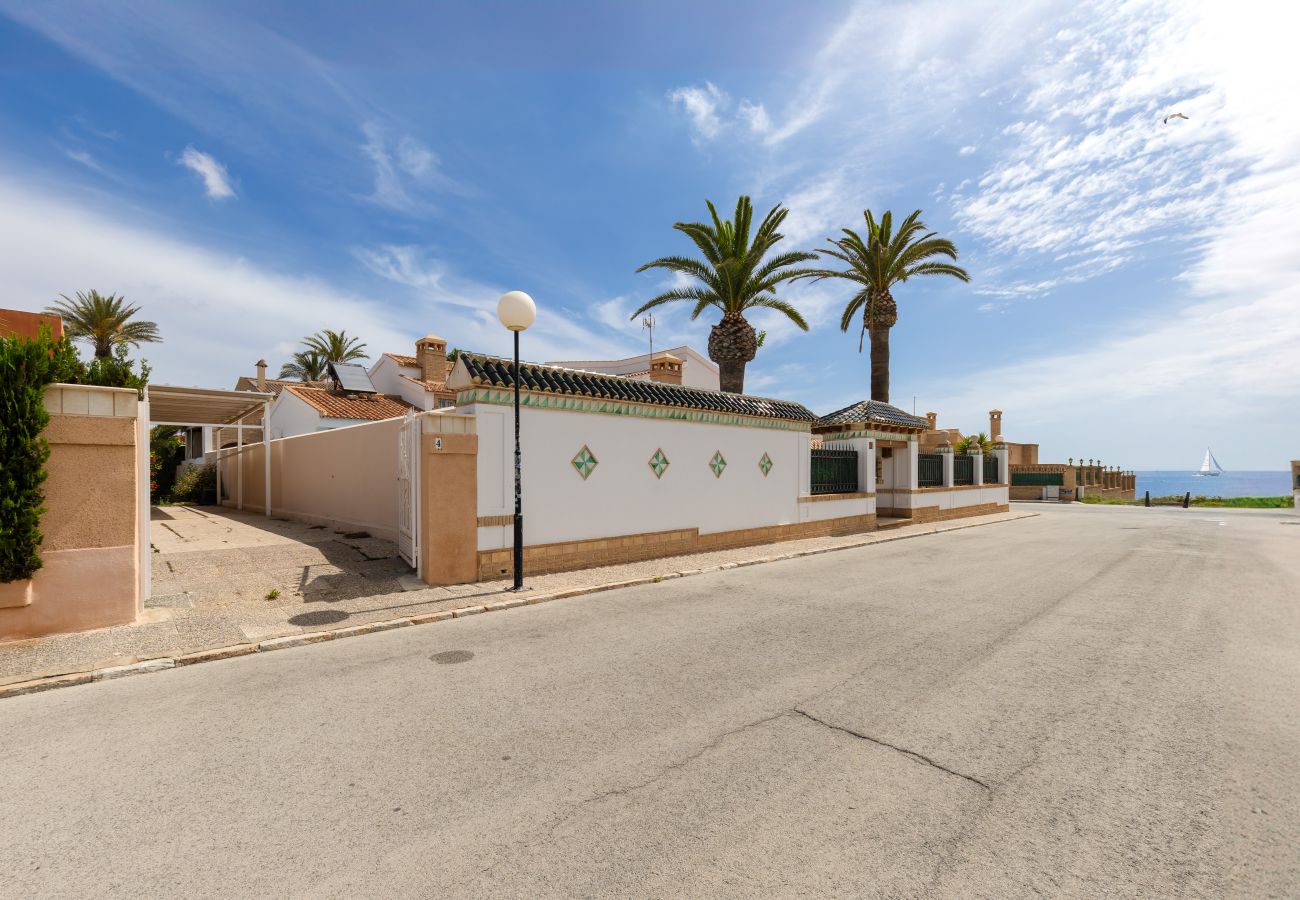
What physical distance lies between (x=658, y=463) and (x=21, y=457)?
9214 millimetres

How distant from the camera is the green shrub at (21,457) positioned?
5.80m

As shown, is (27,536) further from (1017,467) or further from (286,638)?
(1017,467)

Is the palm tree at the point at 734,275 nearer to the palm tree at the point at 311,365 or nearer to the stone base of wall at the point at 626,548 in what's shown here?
the stone base of wall at the point at 626,548

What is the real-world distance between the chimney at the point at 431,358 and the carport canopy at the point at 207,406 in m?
8.17

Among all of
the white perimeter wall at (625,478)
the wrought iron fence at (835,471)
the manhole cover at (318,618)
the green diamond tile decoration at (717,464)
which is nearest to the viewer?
the manhole cover at (318,618)

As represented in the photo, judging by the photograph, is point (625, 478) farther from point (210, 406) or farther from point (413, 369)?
point (413, 369)

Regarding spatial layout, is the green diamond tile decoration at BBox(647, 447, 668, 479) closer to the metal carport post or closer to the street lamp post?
the street lamp post

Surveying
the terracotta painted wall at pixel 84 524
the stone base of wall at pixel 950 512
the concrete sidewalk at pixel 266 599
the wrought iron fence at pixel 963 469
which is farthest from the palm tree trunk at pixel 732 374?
the terracotta painted wall at pixel 84 524

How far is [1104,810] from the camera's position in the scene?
3285 mm

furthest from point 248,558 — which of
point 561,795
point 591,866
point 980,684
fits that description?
point 980,684

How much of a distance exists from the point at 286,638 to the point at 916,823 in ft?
21.3

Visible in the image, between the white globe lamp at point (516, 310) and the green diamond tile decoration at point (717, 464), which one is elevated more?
the white globe lamp at point (516, 310)

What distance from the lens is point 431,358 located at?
91.2 ft

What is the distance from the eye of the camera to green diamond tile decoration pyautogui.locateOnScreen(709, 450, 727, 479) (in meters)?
13.4
